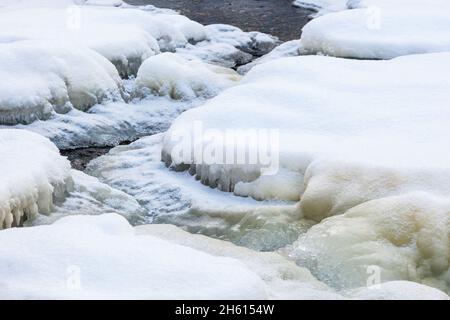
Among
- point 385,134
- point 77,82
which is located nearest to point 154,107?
point 77,82

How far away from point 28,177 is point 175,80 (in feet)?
17.1

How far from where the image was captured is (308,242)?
20.7 ft

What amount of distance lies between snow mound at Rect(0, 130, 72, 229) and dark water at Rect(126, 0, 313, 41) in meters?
10.2

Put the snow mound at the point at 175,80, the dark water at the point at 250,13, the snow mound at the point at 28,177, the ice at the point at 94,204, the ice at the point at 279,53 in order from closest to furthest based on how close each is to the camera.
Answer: the snow mound at the point at 28,177
the ice at the point at 94,204
the snow mound at the point at 175,80
the ice at the point at 279,53
the dark water at the point at 250,13

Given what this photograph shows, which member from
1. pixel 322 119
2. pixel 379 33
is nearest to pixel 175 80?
pixel 322 119

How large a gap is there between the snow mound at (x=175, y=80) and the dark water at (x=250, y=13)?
17.9ft

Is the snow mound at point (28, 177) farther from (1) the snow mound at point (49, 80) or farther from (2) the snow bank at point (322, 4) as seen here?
(2) the snow bank at point (322, 4)

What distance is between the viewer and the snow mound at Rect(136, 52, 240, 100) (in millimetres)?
11719

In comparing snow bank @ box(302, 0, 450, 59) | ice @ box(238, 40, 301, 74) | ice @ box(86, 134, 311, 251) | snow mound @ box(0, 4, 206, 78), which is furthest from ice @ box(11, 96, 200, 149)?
snow bank @ box(302, 0, 450, 59)

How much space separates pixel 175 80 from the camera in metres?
11.8

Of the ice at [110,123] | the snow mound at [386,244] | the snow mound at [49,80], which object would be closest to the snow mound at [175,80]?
the ice at [110,123]

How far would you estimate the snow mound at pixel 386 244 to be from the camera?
5.84m
